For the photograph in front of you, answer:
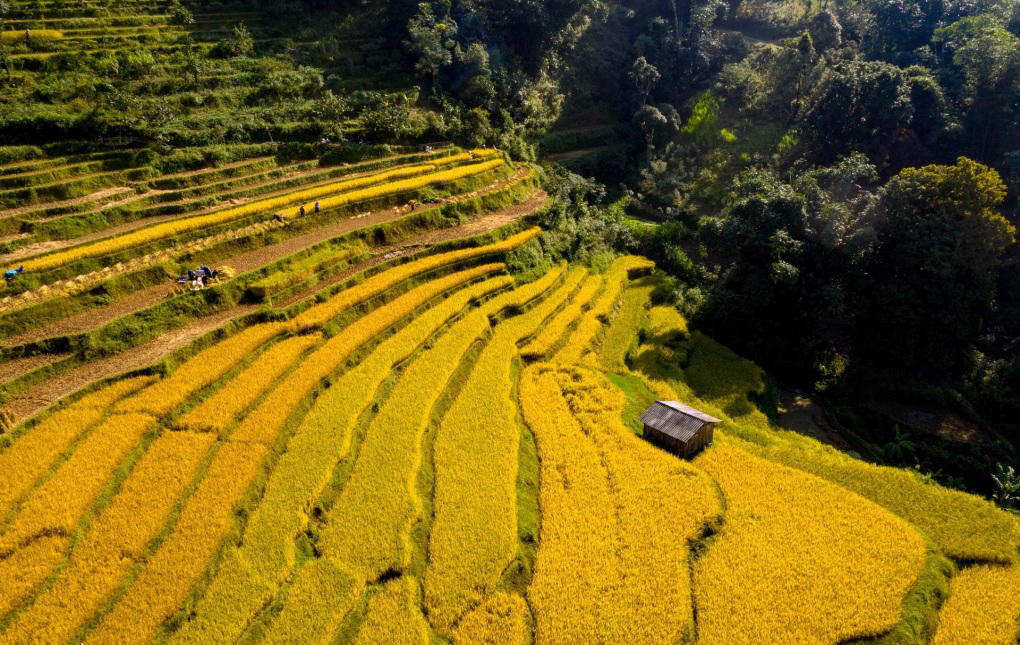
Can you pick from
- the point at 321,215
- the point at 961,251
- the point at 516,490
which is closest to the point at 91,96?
the point at 321,215

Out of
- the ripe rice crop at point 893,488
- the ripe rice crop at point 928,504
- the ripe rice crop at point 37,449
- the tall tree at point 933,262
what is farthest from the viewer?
the tall tree at point 933,262

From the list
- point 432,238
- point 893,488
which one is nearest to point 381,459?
point 432,238

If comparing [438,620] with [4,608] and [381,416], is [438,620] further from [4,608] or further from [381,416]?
[4,608]

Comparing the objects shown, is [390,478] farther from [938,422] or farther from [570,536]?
[938,422]

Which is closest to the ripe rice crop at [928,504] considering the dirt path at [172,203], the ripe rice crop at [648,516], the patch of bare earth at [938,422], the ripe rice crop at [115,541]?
the ripe rice crop at [648,516]

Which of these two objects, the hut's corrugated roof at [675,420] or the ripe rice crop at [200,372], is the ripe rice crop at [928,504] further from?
the ripe rice crop at [200,372]

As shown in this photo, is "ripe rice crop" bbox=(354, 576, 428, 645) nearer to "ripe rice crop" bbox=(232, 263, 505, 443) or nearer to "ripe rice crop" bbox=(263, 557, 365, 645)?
"ripe rice crop" bbox=(263, 557, 365, 645)

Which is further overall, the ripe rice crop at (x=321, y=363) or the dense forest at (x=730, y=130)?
the dense forest at (x=730, y=130)
